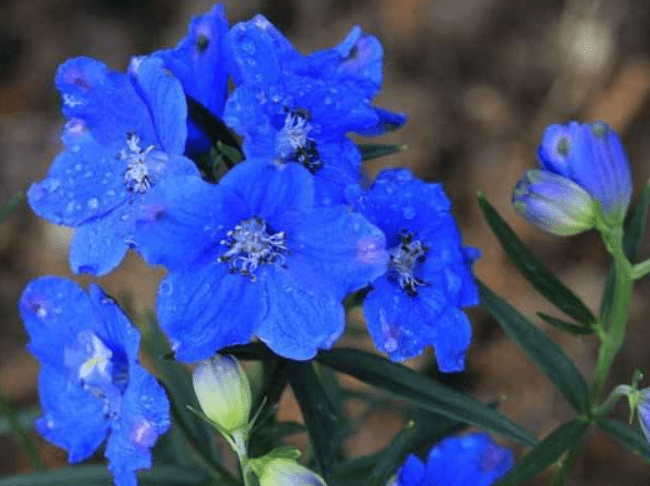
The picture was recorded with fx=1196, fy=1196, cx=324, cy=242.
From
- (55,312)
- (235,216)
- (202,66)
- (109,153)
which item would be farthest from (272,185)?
(55,312)

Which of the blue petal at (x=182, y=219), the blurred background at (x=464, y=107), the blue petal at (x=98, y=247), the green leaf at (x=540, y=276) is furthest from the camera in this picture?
the blurred background at (x=464, y=107)

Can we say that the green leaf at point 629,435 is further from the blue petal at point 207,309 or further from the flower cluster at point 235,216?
the blue petal at point 207,309

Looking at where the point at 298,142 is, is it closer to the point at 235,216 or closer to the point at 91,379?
the point at 235,216

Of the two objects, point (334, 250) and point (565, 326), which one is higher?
point (334, 250)

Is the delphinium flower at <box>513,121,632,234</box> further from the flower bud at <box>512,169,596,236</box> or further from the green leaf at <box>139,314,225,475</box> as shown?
the green leaf at <box>139,314,225,475</box>

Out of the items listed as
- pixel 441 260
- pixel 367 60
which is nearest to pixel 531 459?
pixel 441 260

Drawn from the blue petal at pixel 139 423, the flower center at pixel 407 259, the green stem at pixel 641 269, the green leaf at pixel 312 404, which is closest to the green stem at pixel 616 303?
the green stem at pixel 641 269

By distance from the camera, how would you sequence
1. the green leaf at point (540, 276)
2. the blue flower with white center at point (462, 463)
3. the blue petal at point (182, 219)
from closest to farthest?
the blue petal at point (182, 219)
the blue flower with white center at point (462, 463)
the green leaf at point (540, 276)
